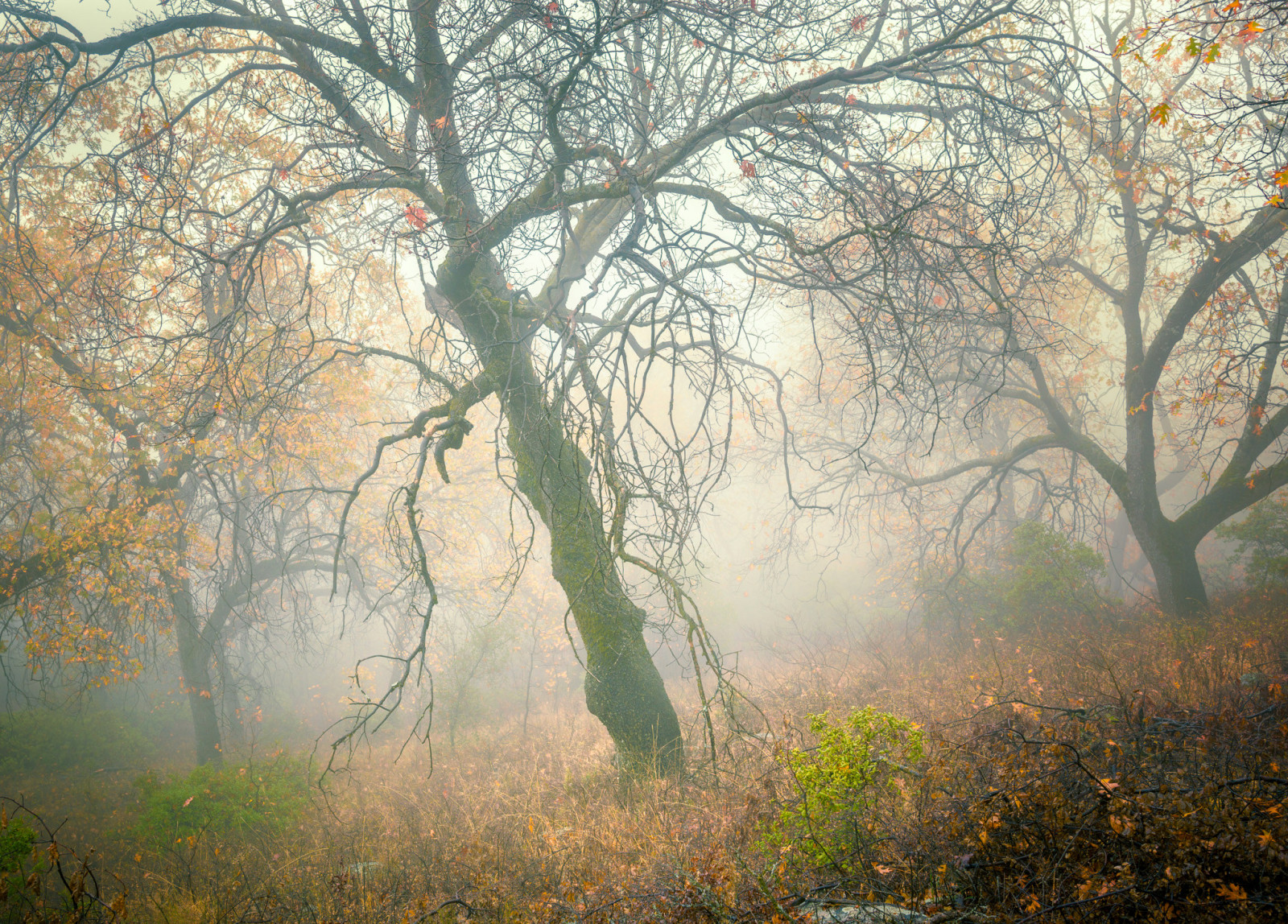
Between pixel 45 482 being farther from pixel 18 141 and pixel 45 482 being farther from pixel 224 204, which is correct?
pixel 18 141

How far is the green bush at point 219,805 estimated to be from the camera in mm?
6551

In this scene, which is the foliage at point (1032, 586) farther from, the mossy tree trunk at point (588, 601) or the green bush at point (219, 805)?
the green bush at point (219, 805)

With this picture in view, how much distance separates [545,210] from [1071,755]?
4.61 metres

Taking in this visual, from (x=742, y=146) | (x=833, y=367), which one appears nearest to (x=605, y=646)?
(x=742, y=146)

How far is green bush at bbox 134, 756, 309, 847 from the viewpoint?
6551 millimetres

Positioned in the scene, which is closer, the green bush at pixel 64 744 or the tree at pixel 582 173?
the tree at pixel 582 173

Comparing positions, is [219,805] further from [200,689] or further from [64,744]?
[64,744]

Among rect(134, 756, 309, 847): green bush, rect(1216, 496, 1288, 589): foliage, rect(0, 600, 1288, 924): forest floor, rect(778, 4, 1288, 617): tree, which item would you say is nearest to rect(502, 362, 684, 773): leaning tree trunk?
rect(0, 600, 1288, 924): forest floor

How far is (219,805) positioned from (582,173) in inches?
310

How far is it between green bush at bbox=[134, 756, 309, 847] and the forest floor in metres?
0.03

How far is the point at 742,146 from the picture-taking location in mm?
5852

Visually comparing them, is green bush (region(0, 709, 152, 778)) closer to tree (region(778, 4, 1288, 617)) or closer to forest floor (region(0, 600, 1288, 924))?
forest floor (region(0, 600, 1288, 924))

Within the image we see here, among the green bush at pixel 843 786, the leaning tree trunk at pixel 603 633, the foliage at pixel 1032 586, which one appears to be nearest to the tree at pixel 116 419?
the leaning tree trunk at pixel 603 633

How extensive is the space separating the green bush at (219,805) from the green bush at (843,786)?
6328 mm
